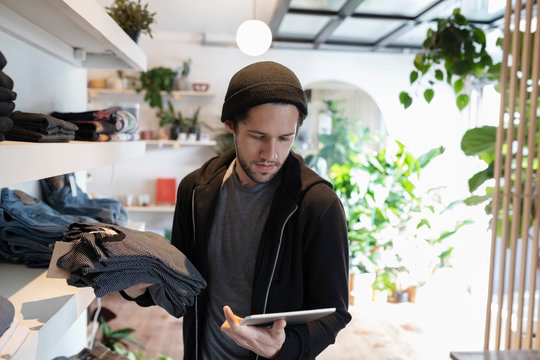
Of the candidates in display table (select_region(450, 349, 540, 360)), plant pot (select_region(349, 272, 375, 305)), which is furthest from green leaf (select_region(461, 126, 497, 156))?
plant pot (select_region(349, 272, 375, 305))

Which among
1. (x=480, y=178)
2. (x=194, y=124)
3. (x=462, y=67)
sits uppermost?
(x=462, y=67)

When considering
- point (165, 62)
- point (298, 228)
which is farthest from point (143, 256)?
Result: point (165, 62)

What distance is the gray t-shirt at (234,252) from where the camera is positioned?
125 centimetres

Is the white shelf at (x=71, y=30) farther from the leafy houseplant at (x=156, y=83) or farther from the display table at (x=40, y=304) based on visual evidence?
the leafy houseplant at (x=156, y=83)

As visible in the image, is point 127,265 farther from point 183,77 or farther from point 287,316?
point 183,77

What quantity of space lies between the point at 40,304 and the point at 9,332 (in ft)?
0.84

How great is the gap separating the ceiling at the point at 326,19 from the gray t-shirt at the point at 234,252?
8.12 feet

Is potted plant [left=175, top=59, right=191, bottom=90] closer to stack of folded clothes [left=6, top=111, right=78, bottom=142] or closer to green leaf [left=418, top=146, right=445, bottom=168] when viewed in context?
green leaf [left=418, top=146, right=445, bottom=168]

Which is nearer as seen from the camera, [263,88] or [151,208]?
[263,88]

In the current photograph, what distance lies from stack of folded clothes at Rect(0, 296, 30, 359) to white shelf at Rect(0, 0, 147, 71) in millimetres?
635

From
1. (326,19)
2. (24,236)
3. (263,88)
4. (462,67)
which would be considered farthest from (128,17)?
(326,19)

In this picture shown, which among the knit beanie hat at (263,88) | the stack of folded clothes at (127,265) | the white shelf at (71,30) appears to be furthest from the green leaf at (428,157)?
the stack of folded clothes at (127,265)

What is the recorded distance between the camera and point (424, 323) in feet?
13.9

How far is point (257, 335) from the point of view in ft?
3.33
